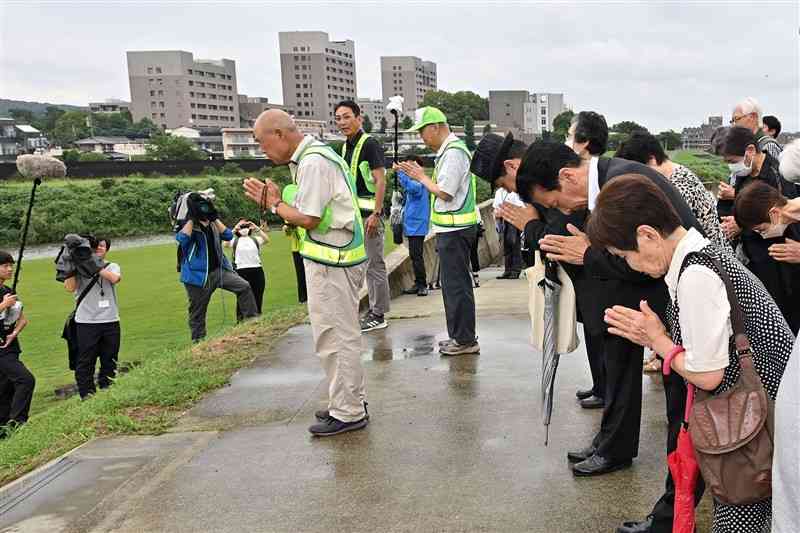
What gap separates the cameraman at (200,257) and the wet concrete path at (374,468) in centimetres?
251

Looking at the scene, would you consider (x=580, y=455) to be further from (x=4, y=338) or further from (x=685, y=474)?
(x=4, y=338)

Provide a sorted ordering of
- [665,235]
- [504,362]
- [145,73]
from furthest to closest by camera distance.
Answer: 1. [145,73]
2. [504,362]
3. [665,235]

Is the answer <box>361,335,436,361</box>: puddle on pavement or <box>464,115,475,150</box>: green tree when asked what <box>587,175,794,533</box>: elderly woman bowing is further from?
<box>464,115,475,150</box>: green tree

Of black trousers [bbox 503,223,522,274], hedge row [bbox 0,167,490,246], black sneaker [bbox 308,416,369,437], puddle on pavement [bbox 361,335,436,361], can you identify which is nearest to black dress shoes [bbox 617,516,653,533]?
black sneaker [bbox 308,416,369,437]

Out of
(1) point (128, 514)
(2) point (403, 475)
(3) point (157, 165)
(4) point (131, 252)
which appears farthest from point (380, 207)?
(3) point (157, 165)

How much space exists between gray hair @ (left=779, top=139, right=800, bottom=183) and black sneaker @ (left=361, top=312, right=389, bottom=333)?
15.7ft

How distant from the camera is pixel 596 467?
347 cm

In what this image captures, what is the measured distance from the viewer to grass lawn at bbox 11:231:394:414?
31.3 ft

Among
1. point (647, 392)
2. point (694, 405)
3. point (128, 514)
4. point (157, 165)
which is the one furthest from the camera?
point (157, 165)

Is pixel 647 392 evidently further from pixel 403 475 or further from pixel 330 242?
pixel 330 242

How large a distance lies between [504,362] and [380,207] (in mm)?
2099

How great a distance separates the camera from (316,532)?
123 inches

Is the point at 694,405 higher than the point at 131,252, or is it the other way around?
the point at 694,405

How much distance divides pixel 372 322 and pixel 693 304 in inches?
204
